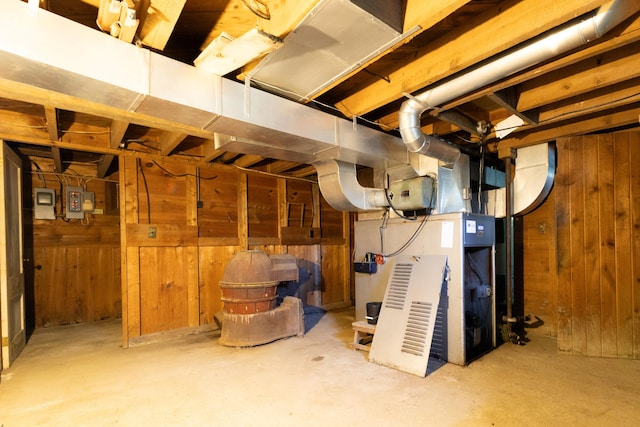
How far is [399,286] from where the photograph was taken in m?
3.08

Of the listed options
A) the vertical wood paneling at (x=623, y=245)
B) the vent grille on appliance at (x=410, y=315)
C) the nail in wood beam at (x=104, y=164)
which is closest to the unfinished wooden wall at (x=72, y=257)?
the nail in wood beam at (x=104, y=164)

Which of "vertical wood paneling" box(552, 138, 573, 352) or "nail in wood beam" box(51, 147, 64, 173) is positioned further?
"nail in wood beam" box(51, 147, 64, 173)

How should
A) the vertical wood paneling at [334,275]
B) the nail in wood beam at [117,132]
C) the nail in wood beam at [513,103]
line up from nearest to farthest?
the nail in wood beam at [513,103] → the nail in wood beam at [117,132] → the vertical wood paneling at [334,275]

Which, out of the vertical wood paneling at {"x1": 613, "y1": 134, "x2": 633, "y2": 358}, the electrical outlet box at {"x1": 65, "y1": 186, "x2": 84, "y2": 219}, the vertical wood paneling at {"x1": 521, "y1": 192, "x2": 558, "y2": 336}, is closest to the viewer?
the vertical wood paneling at {"x1": 613, "y1": 134, "x2": 633, "y2": 358}

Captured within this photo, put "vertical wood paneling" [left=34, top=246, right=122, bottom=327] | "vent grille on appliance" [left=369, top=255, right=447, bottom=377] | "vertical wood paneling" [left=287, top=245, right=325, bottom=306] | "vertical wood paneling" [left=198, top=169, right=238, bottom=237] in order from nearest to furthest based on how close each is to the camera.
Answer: "vent grille on appliance" [left=369, top=255, right=447, bottom=377] < "vertical wood paneling" [left=198, top=169, right=238, bottom=237] < "vertical wood paneling" [left=34, top=246, right=122, bottom=327] < "vertical wood paneling" [left=287, top=245, right=325, bottom=306]

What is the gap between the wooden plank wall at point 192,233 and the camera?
11.7 feet

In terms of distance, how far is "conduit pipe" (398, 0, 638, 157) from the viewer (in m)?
1.49

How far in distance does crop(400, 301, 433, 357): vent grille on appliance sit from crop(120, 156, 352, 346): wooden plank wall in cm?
211

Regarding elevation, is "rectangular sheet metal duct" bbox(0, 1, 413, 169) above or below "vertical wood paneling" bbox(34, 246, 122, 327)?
above

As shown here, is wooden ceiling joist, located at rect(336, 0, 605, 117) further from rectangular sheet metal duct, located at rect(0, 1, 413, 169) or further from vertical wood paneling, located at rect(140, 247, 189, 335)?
vertical wood paneling, located at rect(140, 247, 189, 335)

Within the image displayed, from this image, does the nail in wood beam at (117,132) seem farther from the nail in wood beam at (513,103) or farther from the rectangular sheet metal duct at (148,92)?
the nail in wood beam at (513,103)

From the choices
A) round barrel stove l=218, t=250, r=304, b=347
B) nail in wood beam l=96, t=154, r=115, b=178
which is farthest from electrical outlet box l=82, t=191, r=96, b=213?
round barrel stove l=218, t=250, r=304, b=347

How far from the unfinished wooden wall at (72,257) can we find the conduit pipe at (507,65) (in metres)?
4.61

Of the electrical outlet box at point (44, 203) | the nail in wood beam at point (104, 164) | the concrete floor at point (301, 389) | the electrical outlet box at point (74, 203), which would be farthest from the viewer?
the electrical outlet box at point (74, 203)
